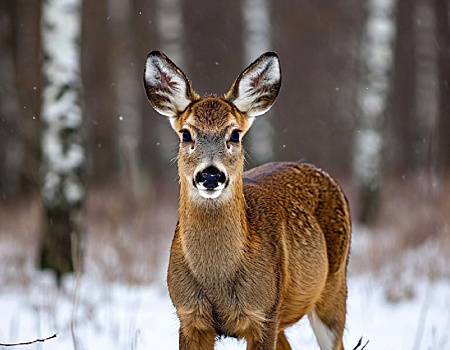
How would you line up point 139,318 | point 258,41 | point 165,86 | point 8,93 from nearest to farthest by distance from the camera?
point 165,86
point 139,318
point 258,41
point 8,93

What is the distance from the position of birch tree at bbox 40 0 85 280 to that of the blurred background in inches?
1.0

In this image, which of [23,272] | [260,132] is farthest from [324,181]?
[260,132]

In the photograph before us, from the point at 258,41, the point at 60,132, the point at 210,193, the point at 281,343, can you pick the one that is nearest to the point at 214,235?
the point at 210,193

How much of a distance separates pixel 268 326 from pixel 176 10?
14.2 meters

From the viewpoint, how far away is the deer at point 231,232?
368 cm

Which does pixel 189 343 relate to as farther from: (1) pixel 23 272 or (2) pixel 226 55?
(2) pixel 226 55

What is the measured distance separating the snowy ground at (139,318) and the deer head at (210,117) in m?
1.79

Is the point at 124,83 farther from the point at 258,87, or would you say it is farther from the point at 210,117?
the point at 210,117

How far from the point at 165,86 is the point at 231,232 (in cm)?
108

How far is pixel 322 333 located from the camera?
16.0 feet

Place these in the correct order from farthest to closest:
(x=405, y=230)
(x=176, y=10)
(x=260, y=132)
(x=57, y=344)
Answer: (x=176, y=10) → (x=260, y=132) → (x=405, y=230) → (x=57, y=344)

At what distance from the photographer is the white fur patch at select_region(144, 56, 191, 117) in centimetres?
416

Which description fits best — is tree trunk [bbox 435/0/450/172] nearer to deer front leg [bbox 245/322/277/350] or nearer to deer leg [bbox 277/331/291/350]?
deer leg [bbox 277/331/291/350]

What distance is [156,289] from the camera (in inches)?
303
